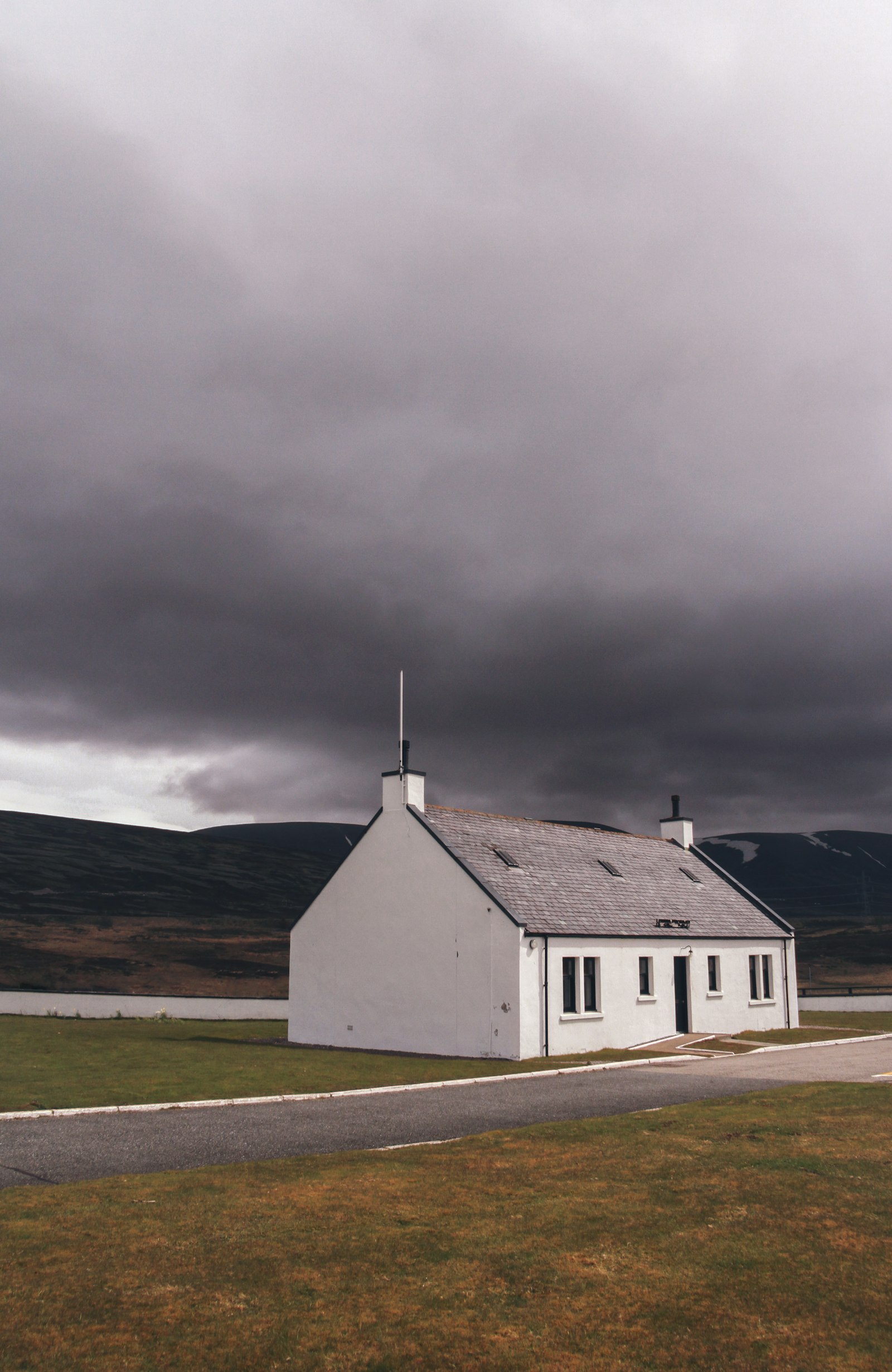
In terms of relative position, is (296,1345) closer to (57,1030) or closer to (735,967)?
(57,1030)

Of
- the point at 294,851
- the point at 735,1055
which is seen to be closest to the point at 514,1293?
the point at 735,1055

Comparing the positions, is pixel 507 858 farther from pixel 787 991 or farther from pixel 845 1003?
pixel 845 1003

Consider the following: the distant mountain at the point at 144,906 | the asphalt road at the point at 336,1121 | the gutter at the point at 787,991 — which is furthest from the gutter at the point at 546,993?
the gutter at the point at 787,991

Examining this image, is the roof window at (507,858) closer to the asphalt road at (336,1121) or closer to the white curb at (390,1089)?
the white curb at (390,1089)

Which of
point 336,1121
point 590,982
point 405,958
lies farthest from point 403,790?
point 336,1121

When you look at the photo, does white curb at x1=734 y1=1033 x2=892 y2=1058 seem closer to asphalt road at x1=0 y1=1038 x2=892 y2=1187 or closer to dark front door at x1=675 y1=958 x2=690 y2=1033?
dark front door at x1=675 y1=958 x2=690 y2=1033

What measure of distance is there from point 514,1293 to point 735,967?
33.8 m

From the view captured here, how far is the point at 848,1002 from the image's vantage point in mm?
47781

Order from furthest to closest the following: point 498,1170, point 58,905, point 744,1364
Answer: point 58,905, point 498,1170, point 744,1364

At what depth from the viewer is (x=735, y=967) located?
38.7 metres

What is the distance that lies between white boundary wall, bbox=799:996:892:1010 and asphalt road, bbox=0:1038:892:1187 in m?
24.7

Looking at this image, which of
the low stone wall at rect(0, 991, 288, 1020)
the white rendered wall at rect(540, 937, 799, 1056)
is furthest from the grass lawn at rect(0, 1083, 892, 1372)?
the low stone wall at rect(0, 991, 288, 1020)

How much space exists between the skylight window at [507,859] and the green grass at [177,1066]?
644 centimetres

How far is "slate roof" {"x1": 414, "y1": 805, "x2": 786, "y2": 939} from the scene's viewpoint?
31641mm
